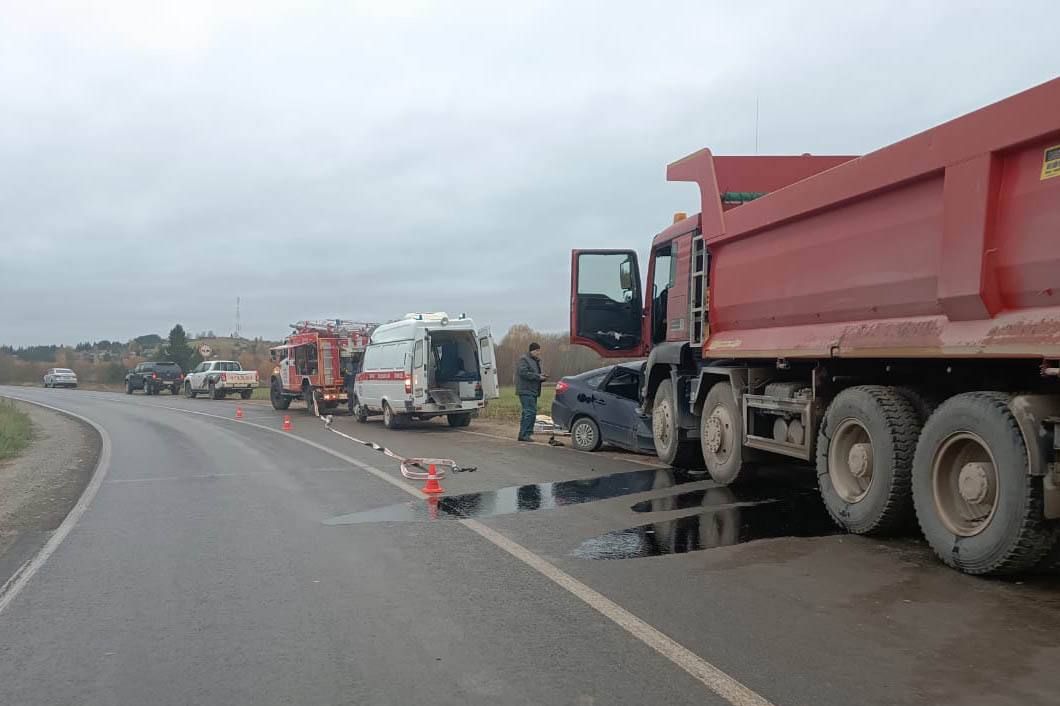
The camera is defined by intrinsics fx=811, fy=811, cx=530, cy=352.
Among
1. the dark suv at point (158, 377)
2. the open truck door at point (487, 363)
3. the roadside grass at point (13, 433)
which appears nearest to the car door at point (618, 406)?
the open truck door at point (487, 363)

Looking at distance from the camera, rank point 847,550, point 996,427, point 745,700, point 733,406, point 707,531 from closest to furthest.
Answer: point 745,700 < point 996,427 < point 847,550 < point 707,531 < point 733,406

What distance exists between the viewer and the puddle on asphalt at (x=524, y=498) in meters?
7.72

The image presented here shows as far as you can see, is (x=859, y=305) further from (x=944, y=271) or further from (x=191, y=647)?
(x=191, y=647)

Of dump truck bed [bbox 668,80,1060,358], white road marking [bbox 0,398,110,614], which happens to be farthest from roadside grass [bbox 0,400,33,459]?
dump truck bed [bbox 668,80,1060,358]

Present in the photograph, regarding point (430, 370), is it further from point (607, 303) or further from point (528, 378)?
point (607, 303)

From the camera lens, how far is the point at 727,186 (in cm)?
889

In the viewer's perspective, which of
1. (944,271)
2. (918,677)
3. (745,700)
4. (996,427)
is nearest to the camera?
(745,700)

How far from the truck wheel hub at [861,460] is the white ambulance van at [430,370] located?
1222 cm

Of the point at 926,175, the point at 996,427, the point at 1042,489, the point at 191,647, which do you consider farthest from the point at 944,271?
the point at 191,647

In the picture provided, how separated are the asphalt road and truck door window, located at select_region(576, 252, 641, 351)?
3319 mm

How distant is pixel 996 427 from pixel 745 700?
2624 mm

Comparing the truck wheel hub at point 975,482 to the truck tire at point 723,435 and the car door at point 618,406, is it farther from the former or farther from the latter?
the car door at point 618,406

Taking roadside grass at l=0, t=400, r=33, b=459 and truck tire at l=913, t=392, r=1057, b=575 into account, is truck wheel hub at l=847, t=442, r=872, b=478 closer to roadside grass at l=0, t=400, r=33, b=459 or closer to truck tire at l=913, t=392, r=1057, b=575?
truck tire at l=913, t=392, r=1057, b=575

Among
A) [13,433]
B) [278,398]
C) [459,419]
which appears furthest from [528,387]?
[278,398]
